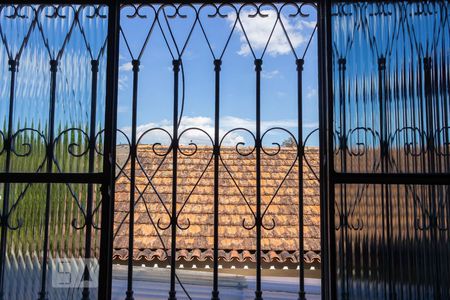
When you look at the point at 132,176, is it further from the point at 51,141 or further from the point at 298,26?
the point at 298,26

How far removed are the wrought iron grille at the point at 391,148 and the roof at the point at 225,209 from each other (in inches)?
7.8

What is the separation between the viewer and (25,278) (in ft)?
4.63

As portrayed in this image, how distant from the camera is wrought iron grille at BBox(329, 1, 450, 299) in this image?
1368 mm

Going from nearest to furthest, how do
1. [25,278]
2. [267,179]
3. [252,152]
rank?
[25,278] < [252,152] < [267,179]

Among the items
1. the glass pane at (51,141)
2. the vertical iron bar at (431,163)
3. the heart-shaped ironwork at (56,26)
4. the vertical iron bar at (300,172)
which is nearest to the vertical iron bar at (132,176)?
Answer: the glass pane at (51,141)

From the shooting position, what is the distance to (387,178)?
1341 mm

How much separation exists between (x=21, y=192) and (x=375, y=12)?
146cm

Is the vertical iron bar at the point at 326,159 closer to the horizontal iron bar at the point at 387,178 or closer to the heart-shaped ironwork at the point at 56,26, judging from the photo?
the horizontal iron bar at the point at 387,178

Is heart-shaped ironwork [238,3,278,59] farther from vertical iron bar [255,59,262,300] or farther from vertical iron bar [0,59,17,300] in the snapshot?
vertical iron bar [0,59,17,300]

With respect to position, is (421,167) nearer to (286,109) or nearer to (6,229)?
(286,109)

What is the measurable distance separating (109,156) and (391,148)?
3.32ft

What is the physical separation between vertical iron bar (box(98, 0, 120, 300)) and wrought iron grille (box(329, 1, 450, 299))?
0.78 meters

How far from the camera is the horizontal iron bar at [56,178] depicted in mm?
1388

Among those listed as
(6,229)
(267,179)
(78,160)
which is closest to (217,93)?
(267,179)
